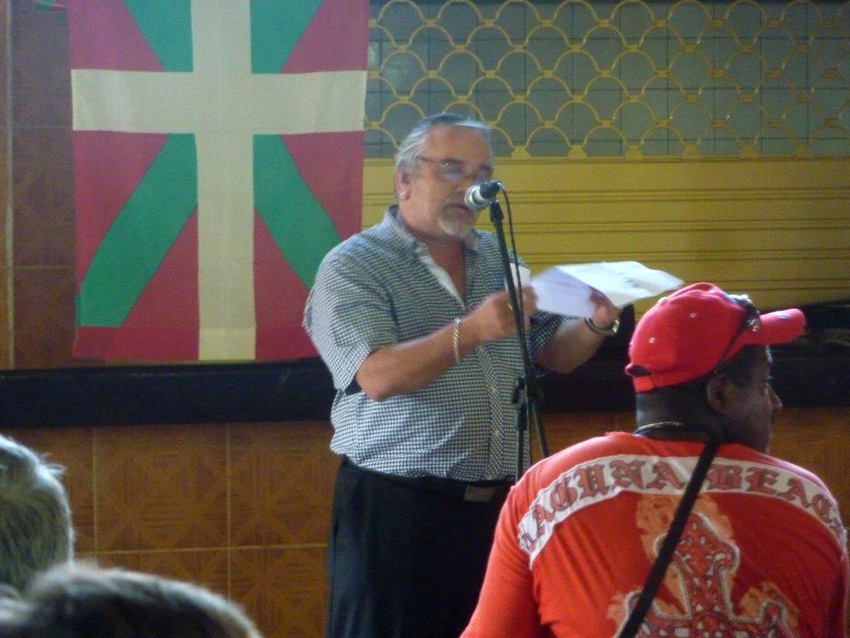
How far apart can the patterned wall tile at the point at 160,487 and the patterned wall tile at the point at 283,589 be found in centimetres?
13

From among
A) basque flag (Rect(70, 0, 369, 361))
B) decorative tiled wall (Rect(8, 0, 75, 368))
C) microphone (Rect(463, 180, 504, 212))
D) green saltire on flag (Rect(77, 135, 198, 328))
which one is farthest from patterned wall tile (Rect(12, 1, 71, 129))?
microphone (Rect(463, 180, 504, 212))

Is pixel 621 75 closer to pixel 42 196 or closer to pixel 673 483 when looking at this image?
pixel 42 196

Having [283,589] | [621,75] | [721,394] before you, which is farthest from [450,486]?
[621,75]

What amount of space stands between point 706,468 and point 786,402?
2.28 m

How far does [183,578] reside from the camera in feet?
12.3

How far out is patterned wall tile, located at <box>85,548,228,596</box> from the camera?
3.75 m

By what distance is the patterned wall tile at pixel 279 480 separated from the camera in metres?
3.79

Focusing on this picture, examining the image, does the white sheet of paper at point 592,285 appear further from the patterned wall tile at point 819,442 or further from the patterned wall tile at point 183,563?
the patterned wall tile at point 183,563

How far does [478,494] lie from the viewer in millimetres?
2668

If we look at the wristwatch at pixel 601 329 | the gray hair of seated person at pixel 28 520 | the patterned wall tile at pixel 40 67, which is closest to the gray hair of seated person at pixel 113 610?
the gray hair of seated person at pixel 28 520

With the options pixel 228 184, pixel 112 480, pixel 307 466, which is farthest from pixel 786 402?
pixel 112 480

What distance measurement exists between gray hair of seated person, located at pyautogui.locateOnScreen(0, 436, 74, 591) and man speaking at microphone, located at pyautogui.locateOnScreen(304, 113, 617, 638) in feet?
4.21

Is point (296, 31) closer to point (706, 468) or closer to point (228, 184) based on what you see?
point (228, 184)

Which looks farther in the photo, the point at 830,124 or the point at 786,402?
the point at 830,124
